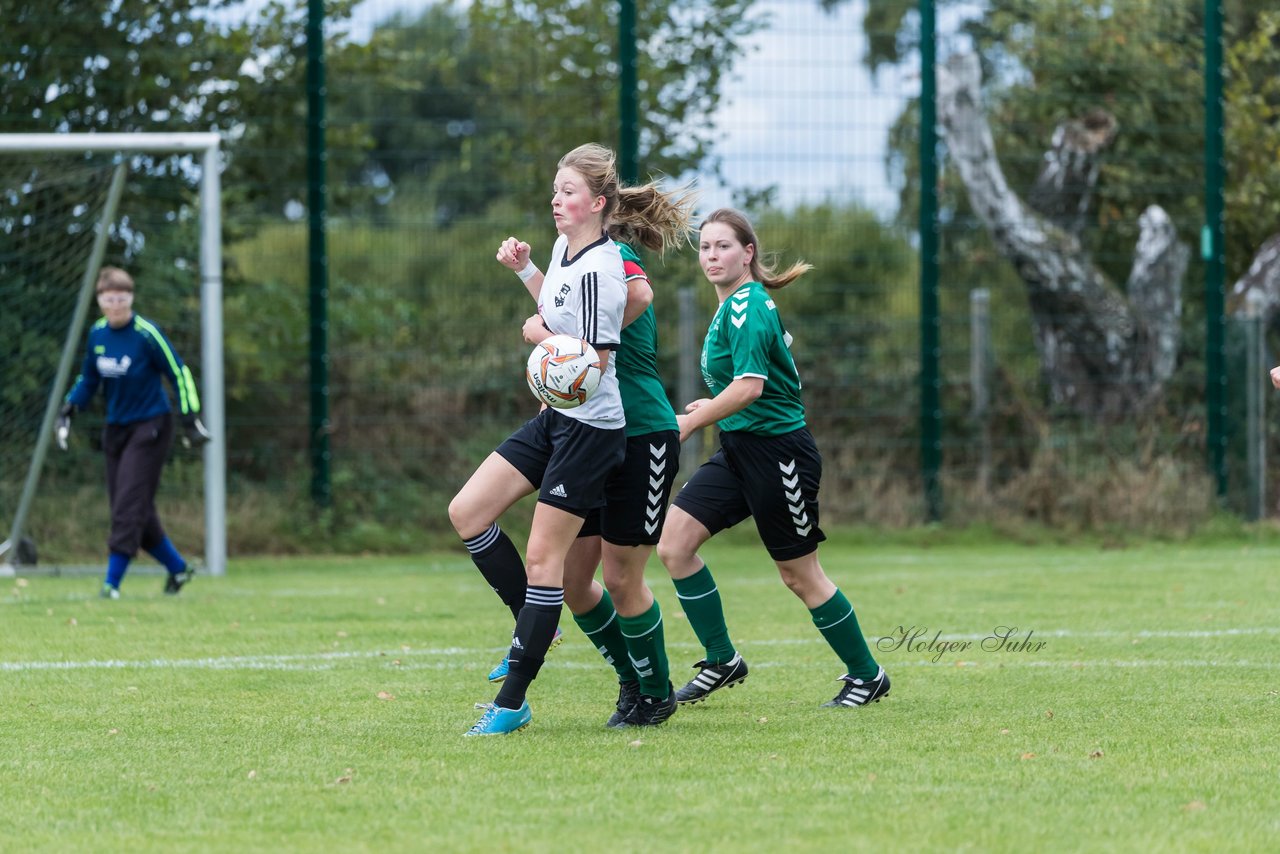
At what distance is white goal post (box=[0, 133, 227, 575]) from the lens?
11.0 metres

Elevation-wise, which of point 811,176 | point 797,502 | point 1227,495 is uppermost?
point 811,176

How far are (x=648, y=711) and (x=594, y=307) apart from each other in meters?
1.38

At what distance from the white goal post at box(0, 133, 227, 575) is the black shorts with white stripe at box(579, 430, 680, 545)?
5.87 m

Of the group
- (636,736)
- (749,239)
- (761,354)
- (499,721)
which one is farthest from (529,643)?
(749,239)

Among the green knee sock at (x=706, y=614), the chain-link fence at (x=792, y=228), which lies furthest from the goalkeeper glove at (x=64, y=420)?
the green knee sock at (x=706, y=614)

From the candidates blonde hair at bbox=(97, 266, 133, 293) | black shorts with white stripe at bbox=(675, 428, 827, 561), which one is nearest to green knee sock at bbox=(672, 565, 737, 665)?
black shorts with white stripe at bbox=(675, 428, 827, 561)

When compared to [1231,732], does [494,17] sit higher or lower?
higher

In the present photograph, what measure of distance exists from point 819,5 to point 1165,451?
190 inches

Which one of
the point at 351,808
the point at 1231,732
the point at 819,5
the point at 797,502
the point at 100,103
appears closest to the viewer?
the point at 351,808

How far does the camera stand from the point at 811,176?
45.9 feet

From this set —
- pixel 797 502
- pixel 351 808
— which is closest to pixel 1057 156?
pixel 797 502

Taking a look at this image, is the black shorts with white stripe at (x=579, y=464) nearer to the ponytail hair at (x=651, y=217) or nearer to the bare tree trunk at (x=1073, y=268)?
the ponytail hair at (x=651, y=217)

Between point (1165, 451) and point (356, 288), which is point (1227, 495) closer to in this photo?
point (1165, 451)

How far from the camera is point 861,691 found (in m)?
5.93
